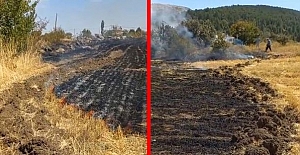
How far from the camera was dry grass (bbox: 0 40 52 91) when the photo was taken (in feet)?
30.6

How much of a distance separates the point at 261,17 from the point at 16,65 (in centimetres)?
6065

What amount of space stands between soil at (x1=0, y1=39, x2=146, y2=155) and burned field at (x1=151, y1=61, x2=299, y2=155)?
48 centimetres

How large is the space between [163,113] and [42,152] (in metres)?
4.06

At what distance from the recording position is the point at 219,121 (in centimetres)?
730

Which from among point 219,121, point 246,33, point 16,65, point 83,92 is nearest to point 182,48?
point 246,33

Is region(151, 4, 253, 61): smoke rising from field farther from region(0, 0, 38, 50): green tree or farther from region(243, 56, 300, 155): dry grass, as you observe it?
region(0, 0, 38, 50): green tree

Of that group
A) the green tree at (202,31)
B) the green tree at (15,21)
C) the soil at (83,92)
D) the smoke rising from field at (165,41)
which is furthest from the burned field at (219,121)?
the green tree at (202,31)

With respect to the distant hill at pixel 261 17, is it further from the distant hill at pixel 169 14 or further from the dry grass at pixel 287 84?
the dry grass at pixel 287 84

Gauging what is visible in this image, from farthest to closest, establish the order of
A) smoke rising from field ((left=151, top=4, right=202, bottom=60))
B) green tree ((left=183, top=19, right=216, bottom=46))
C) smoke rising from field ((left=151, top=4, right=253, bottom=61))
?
green tree ((left=183, top=19, right=216, bottom=46)) < smoke rising from field ((left=151, top=4, right=202, bottom=60)) < smoke rising from field ((left=151, top=4, right=253, bottom=61))

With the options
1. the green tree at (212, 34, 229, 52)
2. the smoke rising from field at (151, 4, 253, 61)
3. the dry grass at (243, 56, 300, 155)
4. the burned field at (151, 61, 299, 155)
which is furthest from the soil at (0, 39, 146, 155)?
the green tree at (212, 34, 229, 52)

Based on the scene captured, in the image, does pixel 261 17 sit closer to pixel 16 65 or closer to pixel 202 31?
pixel 202 31

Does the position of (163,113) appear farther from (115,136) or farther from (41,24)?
(41,24)

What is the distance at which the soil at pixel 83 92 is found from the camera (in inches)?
186

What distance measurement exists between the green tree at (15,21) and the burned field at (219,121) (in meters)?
3.87
